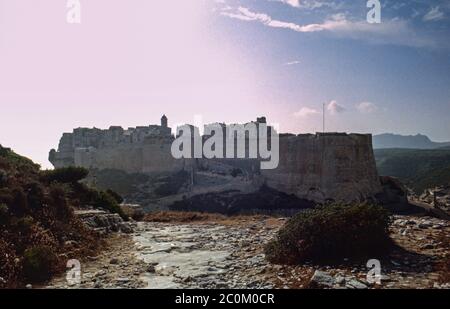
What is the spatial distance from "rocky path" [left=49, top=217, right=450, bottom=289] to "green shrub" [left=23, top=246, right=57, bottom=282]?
0.49 m

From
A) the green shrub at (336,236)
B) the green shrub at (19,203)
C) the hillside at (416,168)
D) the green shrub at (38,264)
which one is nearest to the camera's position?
the green shrub at (38,264)

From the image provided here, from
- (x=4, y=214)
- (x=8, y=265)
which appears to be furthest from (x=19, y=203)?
(x=8, y=265)

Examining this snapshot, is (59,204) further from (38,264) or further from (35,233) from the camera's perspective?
(38,264)

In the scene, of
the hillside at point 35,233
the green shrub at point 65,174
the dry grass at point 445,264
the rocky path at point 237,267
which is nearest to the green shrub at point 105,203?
the green shrub at point 65,174

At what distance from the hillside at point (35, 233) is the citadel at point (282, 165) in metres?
30.4

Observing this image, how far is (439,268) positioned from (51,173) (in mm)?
15868

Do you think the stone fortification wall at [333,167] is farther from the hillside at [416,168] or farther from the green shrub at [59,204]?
the hillside at [416,168]

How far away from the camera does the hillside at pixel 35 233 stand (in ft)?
28.0

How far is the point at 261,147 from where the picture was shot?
165ft

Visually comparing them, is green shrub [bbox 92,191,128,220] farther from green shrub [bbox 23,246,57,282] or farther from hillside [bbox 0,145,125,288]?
green shrub [bbox 23,246,57,282]

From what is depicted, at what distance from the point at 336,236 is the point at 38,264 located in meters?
6.40

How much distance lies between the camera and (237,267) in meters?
8.99
